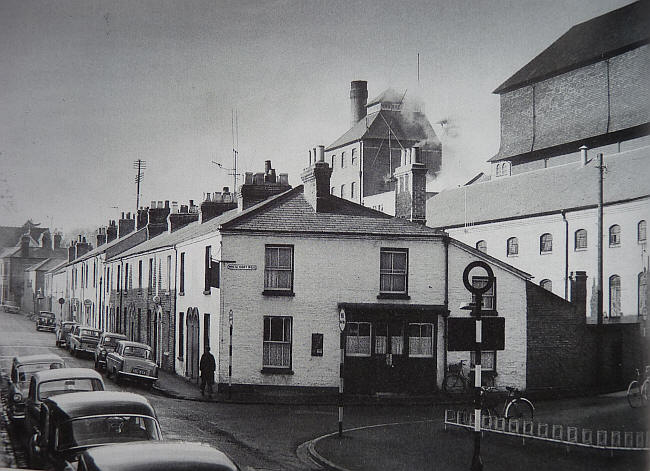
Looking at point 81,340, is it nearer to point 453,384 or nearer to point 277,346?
point 277,346

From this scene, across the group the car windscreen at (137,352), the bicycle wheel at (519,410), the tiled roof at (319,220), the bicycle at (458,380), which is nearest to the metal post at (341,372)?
the bicycle at (458,380)

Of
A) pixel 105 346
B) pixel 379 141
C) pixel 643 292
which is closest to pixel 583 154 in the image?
pixel 643 292

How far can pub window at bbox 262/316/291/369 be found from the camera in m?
9.07

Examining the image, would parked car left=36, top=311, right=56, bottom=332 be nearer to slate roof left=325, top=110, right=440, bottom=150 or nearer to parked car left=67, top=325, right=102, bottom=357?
parked car left=67, top=325, right=102, bottom=357

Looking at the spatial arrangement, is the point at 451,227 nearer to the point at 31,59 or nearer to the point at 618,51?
the point at 618,51

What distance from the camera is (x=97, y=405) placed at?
6.53 m

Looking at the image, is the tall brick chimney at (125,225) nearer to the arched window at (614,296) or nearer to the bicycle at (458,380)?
the bicycle at (458,380)

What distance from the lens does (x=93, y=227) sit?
27.1ft

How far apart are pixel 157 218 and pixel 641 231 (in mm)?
5180

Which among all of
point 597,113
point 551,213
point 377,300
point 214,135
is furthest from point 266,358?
point 597,113

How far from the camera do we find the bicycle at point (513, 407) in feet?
22.9

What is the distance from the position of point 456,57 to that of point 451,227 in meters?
2.10

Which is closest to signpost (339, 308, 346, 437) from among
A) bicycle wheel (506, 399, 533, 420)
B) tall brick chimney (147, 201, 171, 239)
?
bicycle wheel (506, 399, 533, 420)

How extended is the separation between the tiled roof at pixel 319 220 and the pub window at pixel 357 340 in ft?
3.73
